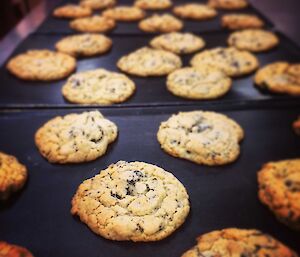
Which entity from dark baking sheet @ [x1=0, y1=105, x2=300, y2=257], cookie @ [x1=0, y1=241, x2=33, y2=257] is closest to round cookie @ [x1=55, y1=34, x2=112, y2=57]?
dark baking sheet @ [x1=0, y1=105, x2=300, y2=257]

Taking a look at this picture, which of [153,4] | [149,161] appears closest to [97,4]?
[153,4]

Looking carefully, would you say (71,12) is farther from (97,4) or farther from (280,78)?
(280,78)

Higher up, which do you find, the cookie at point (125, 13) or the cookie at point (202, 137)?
the cookie at point (125, 13)

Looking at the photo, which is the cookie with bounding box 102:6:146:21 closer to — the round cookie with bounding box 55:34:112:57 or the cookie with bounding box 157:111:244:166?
the round cookie with bounding box 55:34:112:57

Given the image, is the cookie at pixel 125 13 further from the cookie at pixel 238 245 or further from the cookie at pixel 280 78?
the cookie at pixel 238 245

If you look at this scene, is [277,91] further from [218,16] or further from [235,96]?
[218,16]

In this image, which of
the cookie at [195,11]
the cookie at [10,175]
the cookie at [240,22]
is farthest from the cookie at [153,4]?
the cookie at [10,175]

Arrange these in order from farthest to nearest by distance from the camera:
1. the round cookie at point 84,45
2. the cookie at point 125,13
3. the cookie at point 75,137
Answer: the cookie at point 125,13, the round cookie at point 84,45, the cookie at point 75,137
